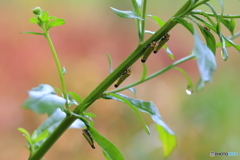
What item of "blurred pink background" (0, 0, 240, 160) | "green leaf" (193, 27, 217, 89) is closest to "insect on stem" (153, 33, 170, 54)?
"green leaf" (193, 27, 217, 89)

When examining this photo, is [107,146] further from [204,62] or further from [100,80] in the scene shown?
[100,80]

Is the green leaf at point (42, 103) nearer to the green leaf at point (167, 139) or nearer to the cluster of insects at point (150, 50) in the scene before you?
the cluster of insects at point (150, 50)

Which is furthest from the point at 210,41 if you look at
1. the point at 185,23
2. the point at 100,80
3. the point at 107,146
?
the point at 100,80

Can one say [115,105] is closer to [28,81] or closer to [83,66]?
[83,66]

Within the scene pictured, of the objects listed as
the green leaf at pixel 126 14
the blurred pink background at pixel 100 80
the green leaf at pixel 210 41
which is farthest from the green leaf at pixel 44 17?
the blurred pink background at pixel 100 80

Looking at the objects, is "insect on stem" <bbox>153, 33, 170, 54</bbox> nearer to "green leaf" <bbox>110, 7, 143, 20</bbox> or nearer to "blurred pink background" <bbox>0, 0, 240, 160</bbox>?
"green leaf" <bbox>110, 7, 143, 20</bbox>

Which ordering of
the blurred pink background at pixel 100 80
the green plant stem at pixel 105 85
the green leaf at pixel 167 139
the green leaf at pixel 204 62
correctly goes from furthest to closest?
the blurred pink background at pixel 100 80
the green leaf at pixel 167 139
the green plant stem at pixel 105 85
the green leaf at pixel 204 62

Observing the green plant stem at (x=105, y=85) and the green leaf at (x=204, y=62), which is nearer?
the green leaf at (x=204, y=62)

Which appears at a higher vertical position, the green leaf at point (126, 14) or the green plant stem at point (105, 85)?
the green leaf at point (126, 14)
